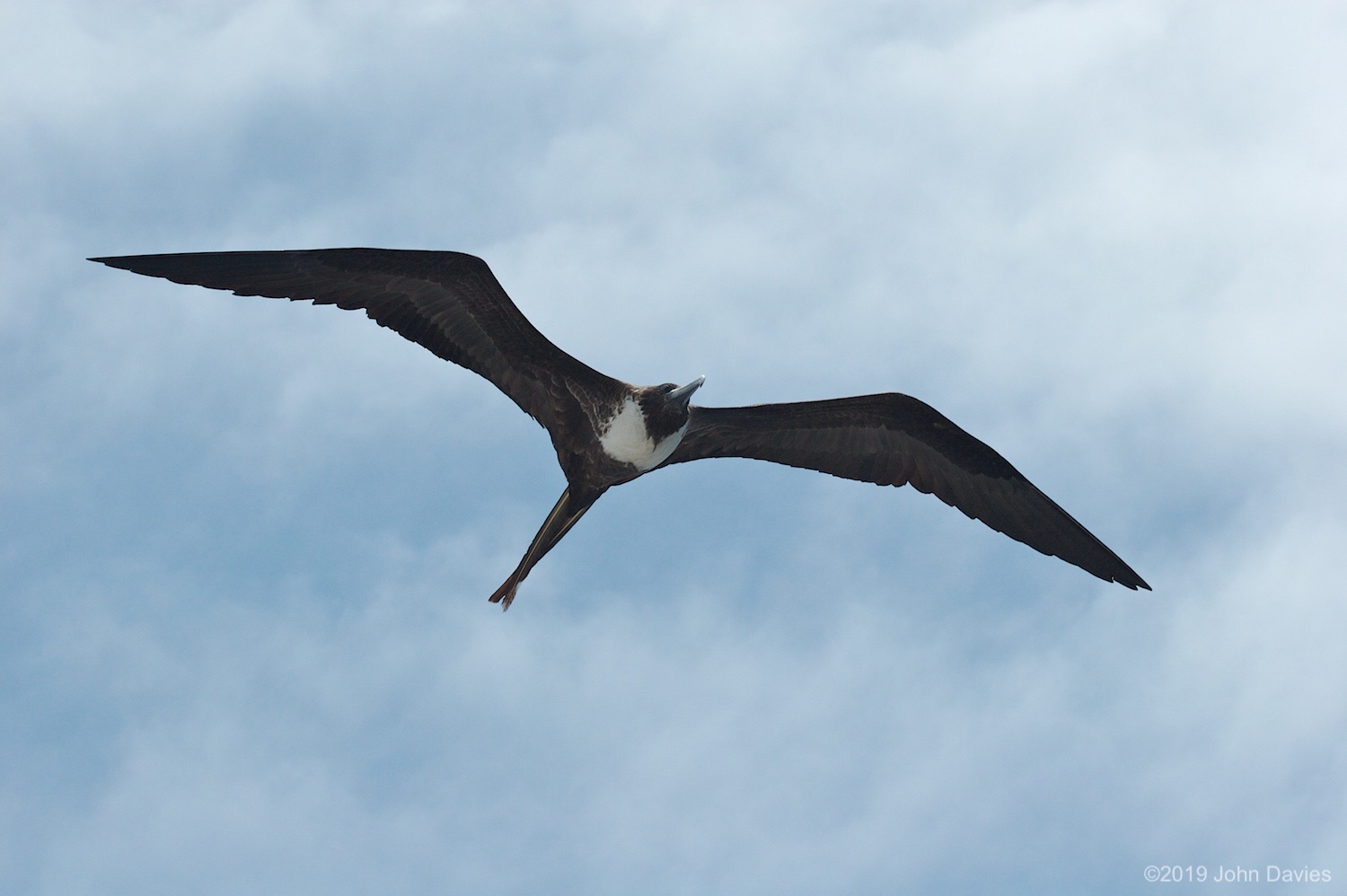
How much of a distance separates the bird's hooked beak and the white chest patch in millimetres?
267

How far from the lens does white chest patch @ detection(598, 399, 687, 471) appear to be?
34.2 ft

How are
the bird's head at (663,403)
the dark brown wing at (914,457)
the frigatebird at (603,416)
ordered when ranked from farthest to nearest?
1. the dark brown wing at (914,457)
2. the bird's head at (663,403)
3. the frigatebird at (603,416)

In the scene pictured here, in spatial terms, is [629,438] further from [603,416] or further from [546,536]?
[546,536]

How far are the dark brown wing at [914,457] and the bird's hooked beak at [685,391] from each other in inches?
26.2

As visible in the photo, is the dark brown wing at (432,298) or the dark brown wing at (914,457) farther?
the dark brown wing at (914,457)

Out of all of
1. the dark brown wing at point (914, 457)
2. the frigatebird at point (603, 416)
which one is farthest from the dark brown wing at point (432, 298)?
the dark brown wing at point (914, 457)

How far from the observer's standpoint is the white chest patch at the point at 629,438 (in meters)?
10.4

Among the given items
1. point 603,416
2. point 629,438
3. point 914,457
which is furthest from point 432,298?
point 914,457

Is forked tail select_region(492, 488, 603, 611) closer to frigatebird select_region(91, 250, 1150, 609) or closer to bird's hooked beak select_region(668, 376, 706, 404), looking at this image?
frigatebird select_region(91, 250, 1150, 609)

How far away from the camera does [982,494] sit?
37.0 feet

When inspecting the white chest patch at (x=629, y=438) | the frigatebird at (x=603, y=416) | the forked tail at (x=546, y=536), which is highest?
the frigatebird at (x=603, y=416)

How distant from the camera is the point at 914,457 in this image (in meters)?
11.3

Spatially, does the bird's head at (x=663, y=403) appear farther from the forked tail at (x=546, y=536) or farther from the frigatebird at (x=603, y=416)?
the forked tail at (x=546, y=536)

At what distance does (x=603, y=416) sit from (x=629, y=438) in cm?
25
